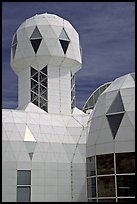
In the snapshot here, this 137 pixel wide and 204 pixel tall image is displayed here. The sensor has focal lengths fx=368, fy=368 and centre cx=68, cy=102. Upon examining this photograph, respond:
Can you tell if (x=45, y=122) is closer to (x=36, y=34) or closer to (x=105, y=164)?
(x=36, y=34)

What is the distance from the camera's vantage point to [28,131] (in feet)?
104

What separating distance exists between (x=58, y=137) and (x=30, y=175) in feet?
14.3

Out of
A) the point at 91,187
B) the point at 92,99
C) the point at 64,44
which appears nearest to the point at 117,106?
the point at 91,187

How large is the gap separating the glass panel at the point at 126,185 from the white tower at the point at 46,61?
15785mm

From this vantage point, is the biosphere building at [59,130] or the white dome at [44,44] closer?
the biosphere building at [59,130]

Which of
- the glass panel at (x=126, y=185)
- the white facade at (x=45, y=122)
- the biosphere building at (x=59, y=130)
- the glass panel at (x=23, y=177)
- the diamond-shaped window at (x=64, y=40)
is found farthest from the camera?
the diamond-shaped window at (x=64, y=40)

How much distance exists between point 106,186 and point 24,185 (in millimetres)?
9376

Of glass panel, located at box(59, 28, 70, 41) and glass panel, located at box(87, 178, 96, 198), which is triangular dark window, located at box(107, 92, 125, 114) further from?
glass panel, located at box(59, 28, 70, 41)

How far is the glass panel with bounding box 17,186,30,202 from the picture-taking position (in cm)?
2958

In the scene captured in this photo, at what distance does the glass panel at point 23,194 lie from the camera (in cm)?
2958

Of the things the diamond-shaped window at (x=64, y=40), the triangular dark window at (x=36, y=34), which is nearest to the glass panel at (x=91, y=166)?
the diamond-shaped window at (x=64, y=40)

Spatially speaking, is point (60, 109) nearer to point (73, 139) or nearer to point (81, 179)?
point (73, 139)

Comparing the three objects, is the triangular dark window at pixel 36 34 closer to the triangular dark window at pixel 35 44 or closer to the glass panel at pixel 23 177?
the triangular dark window at pixel 35 44

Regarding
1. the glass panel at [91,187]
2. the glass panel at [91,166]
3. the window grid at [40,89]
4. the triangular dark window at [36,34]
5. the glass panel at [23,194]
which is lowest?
the glass panel at [23,194]
